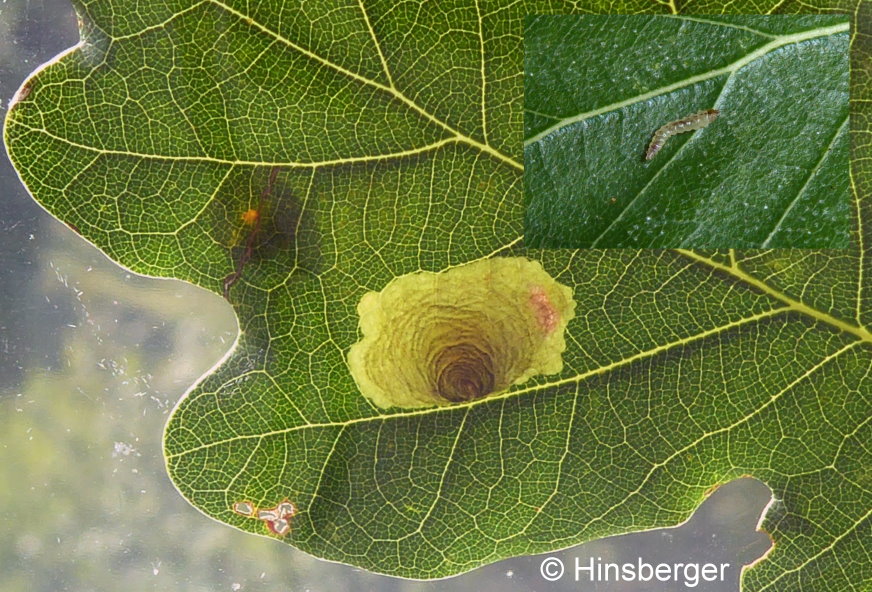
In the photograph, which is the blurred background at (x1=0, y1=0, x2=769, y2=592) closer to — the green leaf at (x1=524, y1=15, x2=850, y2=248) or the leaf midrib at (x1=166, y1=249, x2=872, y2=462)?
the leaf midrib at (x1=166, y1=249, x2=872, y2=462)

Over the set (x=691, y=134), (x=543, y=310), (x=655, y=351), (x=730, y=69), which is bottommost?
(x=655, y=351)


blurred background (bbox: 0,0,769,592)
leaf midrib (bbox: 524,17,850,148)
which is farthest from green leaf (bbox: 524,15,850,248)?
blurred background (bbox: 0,0,769,592)

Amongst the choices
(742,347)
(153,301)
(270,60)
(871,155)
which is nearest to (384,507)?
(153,301)

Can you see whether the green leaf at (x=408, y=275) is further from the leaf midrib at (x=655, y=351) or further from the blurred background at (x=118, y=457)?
the blurred background at (x=118, y=457)

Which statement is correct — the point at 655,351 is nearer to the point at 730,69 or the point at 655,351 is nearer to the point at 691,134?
the point at 691,134

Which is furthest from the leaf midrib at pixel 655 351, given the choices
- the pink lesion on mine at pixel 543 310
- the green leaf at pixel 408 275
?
the pink lesion on mine at pixel 543 310

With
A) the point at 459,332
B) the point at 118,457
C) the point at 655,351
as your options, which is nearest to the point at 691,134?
the point at 655,351
